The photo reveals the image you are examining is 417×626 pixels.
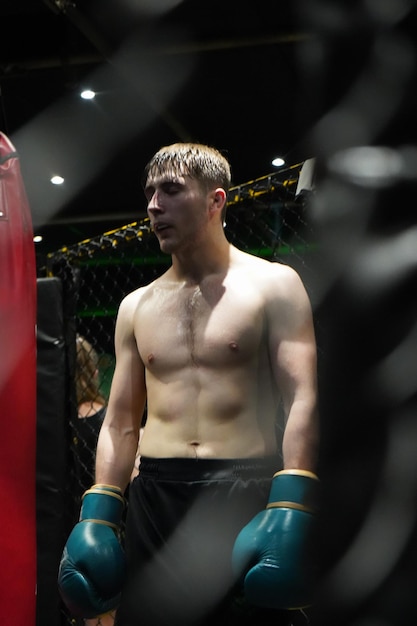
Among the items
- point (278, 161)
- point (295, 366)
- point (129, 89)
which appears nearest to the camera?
point (295, 366)

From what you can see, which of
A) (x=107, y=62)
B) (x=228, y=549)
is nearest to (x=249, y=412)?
(x=228, y=549)

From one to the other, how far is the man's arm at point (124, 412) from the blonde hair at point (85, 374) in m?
0.76

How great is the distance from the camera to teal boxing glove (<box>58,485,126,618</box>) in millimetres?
1277

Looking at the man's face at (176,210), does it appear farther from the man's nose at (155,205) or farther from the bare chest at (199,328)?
the bare chest at (199,328)

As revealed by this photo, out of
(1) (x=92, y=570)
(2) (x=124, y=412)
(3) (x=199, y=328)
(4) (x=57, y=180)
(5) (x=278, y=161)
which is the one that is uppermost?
(4) (x=57, y=180)

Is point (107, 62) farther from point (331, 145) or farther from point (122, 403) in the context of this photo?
point (331, 145)

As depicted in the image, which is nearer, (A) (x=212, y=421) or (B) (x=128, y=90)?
(A) (x=212, y=421)

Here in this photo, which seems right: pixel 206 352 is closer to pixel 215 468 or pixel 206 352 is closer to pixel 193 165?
pixel 215 468

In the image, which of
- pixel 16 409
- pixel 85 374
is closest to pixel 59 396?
pixel 85 374

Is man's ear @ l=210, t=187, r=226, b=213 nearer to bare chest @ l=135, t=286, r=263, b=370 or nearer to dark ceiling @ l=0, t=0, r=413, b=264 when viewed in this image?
bare chest @ l=135, t=286, r=263, b=370

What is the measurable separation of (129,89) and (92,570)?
2464 millimetres

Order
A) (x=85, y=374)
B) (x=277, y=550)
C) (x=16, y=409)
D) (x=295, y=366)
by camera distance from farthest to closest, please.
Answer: (x=85, y=374) → (x=16, y=409) → (x=295, y=366) → (x=277, y=550)

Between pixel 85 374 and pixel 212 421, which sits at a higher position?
pixel 85 374

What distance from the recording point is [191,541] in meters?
1.30
